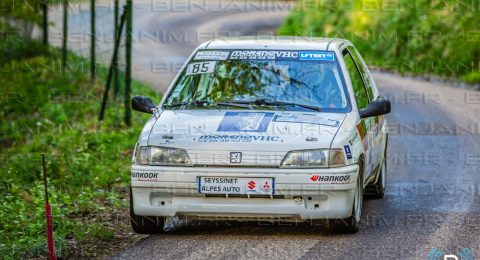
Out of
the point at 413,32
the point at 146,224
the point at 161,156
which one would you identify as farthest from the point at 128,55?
the point at 413,32

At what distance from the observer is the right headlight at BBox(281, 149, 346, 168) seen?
8.60 m

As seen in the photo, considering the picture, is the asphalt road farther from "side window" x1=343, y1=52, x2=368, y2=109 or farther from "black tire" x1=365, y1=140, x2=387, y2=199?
"side window" x1=343, y1=52, x2=368, y2=109

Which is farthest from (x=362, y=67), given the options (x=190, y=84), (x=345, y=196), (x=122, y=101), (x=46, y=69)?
(x=46, y=69)

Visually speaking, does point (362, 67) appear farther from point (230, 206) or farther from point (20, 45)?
point (20, 45)

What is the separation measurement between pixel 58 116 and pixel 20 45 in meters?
6.59

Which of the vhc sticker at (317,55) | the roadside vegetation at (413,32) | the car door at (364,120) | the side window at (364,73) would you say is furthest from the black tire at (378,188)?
the roadside vegetation at (413,32)

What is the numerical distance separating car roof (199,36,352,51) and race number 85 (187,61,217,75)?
218mm

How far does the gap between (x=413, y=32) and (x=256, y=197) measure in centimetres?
1798

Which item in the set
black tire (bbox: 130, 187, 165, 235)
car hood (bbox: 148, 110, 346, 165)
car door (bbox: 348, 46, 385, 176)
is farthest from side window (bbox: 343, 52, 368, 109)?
black tire (bbox: 130, 187, 165, 235)

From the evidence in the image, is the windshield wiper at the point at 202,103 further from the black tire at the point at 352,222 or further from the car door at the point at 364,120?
the black tire at the point at 352,222

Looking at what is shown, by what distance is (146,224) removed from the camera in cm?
910

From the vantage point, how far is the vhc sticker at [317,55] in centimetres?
995

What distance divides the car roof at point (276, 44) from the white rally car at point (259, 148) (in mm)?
172

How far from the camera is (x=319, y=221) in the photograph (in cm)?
897
